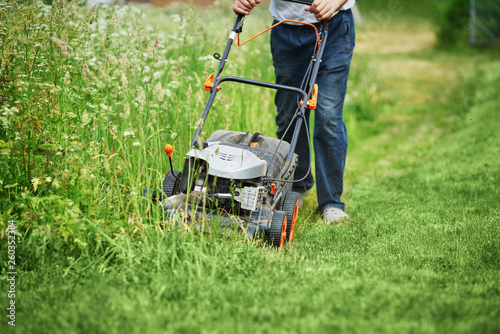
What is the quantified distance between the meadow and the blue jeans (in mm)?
299

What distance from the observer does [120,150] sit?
3.16m

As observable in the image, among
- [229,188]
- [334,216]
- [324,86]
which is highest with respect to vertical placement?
[324,86]

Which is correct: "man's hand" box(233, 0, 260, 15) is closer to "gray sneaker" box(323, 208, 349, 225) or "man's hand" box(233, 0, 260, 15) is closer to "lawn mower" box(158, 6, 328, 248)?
"lawn mower" box(158, 6, 328, 248)

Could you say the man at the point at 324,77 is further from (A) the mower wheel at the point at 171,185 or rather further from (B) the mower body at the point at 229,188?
(A) the mower wheel at the point at 171,185

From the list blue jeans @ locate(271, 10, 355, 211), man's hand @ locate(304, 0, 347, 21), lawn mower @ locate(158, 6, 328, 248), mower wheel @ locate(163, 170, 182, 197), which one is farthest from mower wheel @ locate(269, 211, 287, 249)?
man's hand @ locate(304, 0, 347, 21)

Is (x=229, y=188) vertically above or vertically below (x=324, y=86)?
below

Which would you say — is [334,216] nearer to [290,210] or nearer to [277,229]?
[290,210]

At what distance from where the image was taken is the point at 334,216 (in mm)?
3484

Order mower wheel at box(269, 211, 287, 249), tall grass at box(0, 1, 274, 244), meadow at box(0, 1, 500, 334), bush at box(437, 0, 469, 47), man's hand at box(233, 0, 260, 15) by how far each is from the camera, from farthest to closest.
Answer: bush at box(437, 0, 469, 47) → man's hand at box(233, 0, 260, 15) → mower wheel at box(269, 211, 287, 249) → tall grass at box(0, 1, 274, 244) → meadow at box(0, 1, 500, 334)

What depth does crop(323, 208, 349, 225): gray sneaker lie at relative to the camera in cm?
347

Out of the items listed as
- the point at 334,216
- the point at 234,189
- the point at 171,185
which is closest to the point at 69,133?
the point at 171,185

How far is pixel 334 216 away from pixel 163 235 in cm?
131

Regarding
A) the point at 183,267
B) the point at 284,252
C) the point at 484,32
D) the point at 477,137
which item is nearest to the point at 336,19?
the point at 284,252

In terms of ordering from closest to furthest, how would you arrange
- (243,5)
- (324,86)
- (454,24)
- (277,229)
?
1. (277,229)
2. (243,5)
3. (324,86)
4. (454,24)
